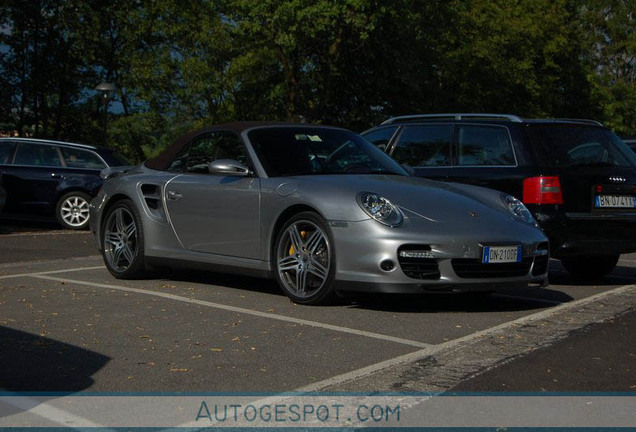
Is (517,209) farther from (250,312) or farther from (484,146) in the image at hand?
(250,312)

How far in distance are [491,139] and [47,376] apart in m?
6.07

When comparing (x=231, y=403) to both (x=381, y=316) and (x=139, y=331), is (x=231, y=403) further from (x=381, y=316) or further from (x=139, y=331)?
(x=381, y=316)

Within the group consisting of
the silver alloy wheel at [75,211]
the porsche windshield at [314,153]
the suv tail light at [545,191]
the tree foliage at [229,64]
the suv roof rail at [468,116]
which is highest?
the tree foliage at [229,64]

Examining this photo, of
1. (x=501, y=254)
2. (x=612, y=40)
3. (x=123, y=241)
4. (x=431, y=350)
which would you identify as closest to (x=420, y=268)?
(x=501, y=254)

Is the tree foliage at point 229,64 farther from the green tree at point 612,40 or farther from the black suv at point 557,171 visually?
the black suv at point 557,171

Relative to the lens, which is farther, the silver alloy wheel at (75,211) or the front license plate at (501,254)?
the silver alloy wheel at (75,211)

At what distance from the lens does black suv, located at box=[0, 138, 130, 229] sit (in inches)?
698

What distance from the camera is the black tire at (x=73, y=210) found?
1772 centimetres

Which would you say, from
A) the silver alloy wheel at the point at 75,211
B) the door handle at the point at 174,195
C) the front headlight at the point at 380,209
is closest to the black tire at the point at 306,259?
the front headlight at the point at 380,209

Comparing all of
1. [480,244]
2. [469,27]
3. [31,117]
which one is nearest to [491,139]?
[480,244]

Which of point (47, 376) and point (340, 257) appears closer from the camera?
point (47, 376)

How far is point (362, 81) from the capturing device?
141ft

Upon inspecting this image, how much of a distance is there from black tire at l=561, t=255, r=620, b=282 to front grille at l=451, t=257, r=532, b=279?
2849mm

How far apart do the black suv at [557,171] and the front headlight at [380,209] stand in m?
1.80
